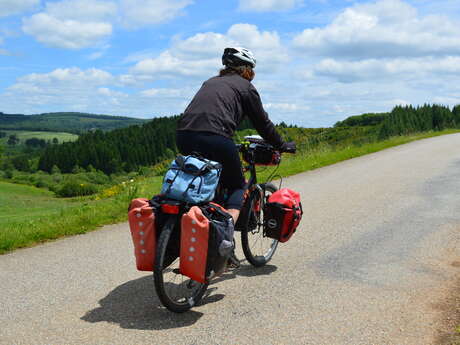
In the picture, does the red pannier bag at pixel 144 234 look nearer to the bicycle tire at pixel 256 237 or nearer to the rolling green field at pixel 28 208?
the bicycle tire at pixel 256 237

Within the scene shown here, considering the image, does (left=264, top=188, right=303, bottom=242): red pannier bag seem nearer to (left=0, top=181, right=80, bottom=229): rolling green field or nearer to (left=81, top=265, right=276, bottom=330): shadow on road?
(left=81, top=265, right=276, bottom=330): shadow on road

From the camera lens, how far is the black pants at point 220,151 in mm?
4266

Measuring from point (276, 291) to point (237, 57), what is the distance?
2318mm

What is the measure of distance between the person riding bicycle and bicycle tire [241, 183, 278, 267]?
576 millimetres

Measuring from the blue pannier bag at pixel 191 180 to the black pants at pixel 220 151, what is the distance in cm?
14

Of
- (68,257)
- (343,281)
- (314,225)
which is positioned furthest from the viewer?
(314,225)

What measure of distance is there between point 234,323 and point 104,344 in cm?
105

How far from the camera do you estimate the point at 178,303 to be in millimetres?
4129

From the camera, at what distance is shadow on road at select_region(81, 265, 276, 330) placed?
4.00m

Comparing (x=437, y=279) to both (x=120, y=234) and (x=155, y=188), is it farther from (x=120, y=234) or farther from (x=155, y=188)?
(x=155, y=188)

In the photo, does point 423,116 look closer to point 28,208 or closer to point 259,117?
point 28,208

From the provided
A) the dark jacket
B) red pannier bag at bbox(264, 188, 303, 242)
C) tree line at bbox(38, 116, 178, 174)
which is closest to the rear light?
the dark jacket

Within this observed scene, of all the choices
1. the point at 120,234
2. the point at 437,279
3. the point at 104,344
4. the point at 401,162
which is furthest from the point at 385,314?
the point at 401,162

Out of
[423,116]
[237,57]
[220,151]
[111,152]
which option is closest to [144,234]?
[220,151]
